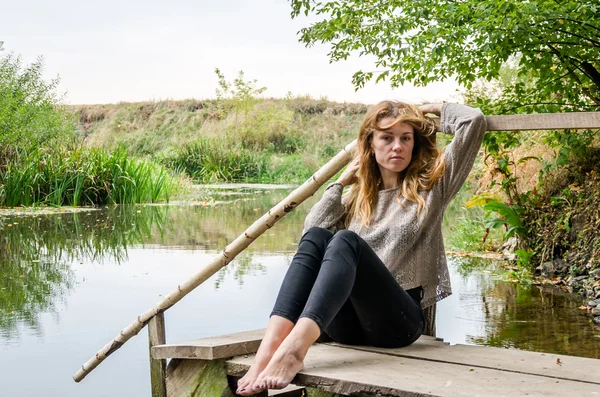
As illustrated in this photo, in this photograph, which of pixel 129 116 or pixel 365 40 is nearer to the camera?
pixel 365 40

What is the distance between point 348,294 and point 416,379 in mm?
319

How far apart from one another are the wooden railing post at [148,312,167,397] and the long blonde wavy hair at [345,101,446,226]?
0.90 meters

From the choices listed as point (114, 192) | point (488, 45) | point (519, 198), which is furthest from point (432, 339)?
point (114, 192)

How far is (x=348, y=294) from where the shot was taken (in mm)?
2006

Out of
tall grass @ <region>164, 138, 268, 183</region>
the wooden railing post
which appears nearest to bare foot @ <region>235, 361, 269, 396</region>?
the wooden railing post

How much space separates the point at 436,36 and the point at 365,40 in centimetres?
100

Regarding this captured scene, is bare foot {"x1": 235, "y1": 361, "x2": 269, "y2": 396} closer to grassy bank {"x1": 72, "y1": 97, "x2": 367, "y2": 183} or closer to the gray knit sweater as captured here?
the gray knit sweater

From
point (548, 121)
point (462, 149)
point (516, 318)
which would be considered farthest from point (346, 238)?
point (516, 318)

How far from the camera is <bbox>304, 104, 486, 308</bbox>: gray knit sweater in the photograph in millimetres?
2213

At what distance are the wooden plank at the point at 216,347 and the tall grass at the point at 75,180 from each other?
8.80 meters

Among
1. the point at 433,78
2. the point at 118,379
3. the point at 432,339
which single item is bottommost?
the point at 118,379

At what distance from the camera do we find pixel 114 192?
36.5 ft

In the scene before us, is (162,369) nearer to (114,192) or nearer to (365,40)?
(365,40)

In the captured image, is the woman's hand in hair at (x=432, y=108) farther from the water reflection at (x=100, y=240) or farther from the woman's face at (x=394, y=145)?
the water reflection at (x=100, y=240)
